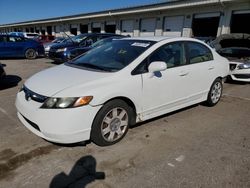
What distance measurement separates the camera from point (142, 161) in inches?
122

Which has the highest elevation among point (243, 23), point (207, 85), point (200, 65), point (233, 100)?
point (243, 23)

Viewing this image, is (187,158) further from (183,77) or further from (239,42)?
(239,42)

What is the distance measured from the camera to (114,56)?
4.03 m

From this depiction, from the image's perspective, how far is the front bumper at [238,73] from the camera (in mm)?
7707

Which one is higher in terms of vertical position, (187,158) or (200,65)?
(200,65)

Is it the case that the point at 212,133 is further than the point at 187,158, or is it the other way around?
the point at 212,133

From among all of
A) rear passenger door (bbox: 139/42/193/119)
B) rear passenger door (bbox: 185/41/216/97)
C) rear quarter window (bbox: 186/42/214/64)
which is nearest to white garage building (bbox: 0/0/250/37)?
rear quarter window (bbox: 186/42/214/64)

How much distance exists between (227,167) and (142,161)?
1065 mm

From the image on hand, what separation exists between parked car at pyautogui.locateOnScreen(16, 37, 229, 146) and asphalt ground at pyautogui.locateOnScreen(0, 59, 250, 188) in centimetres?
29

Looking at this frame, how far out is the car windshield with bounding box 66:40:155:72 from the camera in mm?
3738

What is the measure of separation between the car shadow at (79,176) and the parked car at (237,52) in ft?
21.2

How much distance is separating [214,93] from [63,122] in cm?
357

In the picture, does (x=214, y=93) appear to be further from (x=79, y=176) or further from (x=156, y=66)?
(x=79, y=176)

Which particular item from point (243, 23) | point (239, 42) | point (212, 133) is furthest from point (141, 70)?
point (243, 23)
